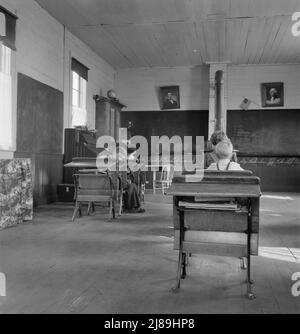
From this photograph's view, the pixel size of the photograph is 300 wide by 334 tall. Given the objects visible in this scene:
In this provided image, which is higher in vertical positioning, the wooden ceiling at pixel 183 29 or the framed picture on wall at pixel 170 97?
the wooden ceiling at pixel 183 29

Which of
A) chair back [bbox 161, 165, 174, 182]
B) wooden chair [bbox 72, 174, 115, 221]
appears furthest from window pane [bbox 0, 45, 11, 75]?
chair back [bbox 161, 165, 174, 182]

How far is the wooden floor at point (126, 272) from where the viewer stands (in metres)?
2.62

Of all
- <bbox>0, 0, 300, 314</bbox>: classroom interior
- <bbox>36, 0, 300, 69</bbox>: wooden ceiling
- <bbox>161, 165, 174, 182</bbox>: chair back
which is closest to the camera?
<bbox>0, 0, 300, 314</bbox>: classroom interior

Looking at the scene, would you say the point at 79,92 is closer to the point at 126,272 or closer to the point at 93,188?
the point at 93,188

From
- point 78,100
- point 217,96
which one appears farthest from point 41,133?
point 217,96

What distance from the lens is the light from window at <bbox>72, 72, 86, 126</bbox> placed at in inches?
391

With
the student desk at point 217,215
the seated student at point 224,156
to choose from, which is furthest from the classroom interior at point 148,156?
the seated student at point 224,156

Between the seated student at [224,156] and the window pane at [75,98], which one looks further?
the window pane at [75,98]

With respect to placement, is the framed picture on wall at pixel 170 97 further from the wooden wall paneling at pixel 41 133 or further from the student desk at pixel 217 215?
the student desk at pixel 217 215

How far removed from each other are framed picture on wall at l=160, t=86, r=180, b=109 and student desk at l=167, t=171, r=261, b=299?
10.1m

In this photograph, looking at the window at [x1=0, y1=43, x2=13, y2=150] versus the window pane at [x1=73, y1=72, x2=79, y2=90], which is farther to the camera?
the window pane at [x1=73, y1=72, x2=79, y2=90]

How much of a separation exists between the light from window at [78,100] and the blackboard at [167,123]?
2.89m

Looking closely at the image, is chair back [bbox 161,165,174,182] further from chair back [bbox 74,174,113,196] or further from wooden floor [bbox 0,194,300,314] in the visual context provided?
wooden floor [bbox 0,194,300,314]
